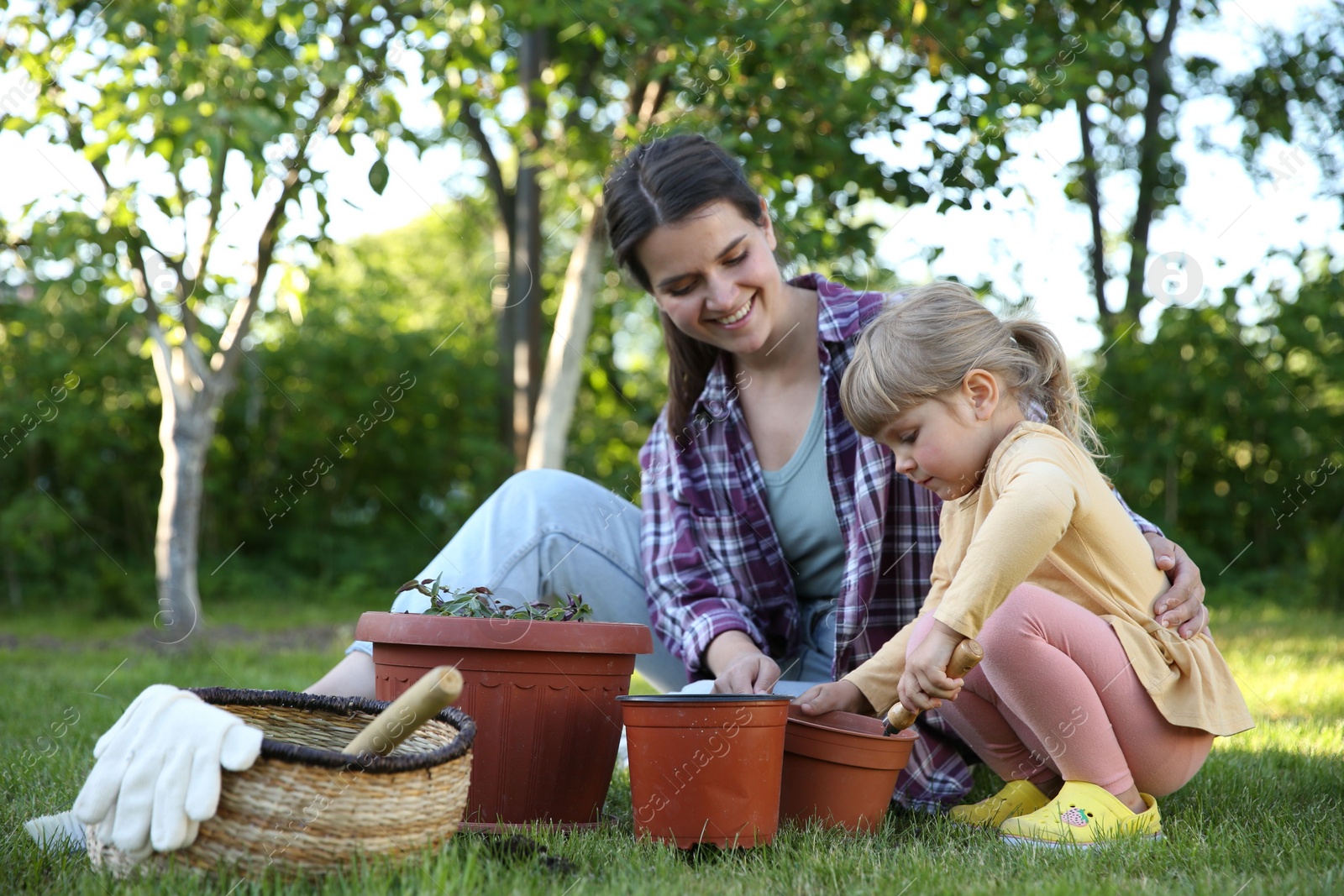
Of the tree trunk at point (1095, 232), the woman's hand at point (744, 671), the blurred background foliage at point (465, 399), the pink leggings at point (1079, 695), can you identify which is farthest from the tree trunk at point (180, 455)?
the tree trunk at point (1095, 232)

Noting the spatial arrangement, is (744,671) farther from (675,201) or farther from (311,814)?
(675,201)

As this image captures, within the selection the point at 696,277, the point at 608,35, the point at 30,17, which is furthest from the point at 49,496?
the point at 696,277

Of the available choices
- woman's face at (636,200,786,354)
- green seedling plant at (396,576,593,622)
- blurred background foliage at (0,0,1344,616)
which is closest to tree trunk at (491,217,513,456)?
blurred background foliage at (0,0,1344,616)

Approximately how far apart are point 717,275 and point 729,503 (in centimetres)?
49

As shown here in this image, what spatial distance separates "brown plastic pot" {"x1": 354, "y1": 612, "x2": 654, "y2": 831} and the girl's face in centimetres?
56

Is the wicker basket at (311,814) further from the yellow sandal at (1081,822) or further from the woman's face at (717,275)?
the woman's face at (717,275)

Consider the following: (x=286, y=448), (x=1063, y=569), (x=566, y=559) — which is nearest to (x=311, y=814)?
(x=566, y=559)

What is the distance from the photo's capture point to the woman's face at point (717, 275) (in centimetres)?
226

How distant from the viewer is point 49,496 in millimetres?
6328

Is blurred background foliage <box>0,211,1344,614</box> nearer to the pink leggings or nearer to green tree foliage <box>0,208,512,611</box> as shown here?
green tree foliage <box>0,208,512,611</box>

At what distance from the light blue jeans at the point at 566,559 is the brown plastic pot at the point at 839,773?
14.7 inches

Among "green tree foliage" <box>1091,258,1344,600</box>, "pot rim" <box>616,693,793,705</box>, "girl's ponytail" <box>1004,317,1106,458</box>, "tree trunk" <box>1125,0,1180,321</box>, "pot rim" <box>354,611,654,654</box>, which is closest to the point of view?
"pot rim" <box>616,693,793,705</box>

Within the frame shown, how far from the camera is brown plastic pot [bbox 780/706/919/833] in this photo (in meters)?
1.79

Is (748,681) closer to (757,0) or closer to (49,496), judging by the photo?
(757,0)
